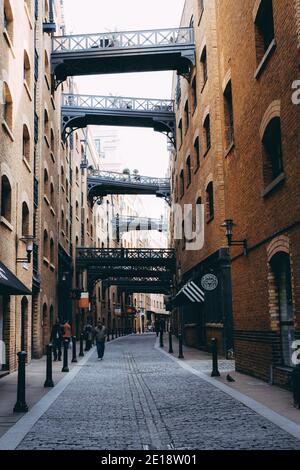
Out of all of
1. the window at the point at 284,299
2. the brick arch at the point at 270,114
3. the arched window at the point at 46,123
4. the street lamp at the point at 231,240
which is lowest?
the window at the point at 284,299

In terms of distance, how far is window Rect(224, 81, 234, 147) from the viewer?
15905mm

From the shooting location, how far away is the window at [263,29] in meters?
12.2

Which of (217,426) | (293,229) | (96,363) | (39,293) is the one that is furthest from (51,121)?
(217,426)

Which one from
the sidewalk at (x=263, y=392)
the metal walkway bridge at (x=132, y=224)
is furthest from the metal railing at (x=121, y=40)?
the metal walkway bridge at (x=132, y=224)

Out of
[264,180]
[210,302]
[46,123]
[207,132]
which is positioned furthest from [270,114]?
[46,123]

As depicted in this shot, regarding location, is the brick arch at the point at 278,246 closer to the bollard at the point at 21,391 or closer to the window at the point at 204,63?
the bollard at the point at 21,391

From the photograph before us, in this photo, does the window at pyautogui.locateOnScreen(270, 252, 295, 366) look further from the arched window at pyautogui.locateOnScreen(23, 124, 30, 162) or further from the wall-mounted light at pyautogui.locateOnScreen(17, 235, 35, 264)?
the arched window at pyautogui.locateOnScreen(23, 124, 30, 162)

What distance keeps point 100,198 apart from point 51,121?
21.7 meters

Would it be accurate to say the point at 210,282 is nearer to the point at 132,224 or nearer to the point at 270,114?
Answer: the point at 270,114

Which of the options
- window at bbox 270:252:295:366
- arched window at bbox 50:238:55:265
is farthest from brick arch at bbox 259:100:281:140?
arched window at bbox 50:238:55:265

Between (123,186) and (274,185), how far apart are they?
107 ft

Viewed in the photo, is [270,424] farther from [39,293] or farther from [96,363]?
[39,293]

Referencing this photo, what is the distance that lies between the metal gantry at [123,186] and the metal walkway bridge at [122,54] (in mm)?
15852

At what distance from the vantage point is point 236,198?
1462 cm
